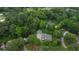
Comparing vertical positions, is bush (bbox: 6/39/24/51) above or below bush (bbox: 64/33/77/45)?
below

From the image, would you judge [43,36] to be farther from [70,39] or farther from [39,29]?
[70,39]

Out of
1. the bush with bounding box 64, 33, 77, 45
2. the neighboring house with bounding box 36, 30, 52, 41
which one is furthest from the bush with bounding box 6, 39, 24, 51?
the bush with bounding box 64, 33, 77, 45

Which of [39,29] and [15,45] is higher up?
[39,29]

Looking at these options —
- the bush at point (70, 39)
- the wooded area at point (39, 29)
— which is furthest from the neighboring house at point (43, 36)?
the bush at point (70, 39)

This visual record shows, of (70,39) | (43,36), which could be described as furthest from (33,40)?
(70,39)

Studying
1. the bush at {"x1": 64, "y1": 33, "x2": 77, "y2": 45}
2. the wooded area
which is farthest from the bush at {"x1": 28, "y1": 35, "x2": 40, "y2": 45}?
the bush at {"x1": 64, "y1": 33, "x2": 77, "y2": 45}

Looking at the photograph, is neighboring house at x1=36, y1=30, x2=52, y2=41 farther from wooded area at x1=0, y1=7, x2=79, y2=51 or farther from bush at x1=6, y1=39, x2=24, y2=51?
bush at x1=6, y1=39, x2=24, y2=51

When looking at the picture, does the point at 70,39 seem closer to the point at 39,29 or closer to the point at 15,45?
the point at 39,29
